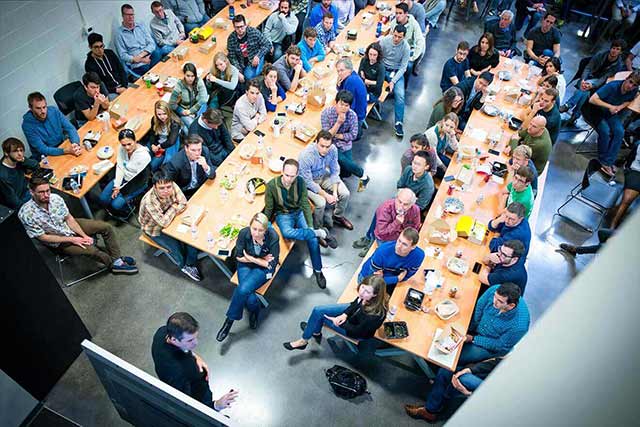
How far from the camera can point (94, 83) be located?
6.01 metres

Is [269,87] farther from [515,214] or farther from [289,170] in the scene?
[515,214]

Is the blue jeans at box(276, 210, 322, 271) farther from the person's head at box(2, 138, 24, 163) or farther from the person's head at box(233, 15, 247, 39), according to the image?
the person's head at box(233, 15, 247, 39)

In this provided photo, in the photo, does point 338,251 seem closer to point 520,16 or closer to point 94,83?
point 94,83

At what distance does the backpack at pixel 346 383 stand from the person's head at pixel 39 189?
11.4ft

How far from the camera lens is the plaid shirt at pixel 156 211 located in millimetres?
4793

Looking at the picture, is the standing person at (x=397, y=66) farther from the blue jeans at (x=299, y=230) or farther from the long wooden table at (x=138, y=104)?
the blue jeans at (x=299, y=230)

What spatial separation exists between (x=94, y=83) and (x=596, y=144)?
26.5 ft

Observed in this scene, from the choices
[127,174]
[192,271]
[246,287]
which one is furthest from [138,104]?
[246,287]

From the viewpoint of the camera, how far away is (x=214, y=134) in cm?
589

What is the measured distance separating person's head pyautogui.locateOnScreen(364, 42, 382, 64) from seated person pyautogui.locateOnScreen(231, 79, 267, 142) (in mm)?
1855

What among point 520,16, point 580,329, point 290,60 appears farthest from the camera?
point 520,16

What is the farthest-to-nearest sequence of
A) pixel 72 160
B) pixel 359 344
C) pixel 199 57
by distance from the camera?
1. pixel 199 57
2. pixel 72 160
3. pixel 359 344

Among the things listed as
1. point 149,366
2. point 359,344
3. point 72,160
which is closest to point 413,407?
point 359,344

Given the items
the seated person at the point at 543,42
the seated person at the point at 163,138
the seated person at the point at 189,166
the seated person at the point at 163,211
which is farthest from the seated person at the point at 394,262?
the seated person at the point at 543,42
